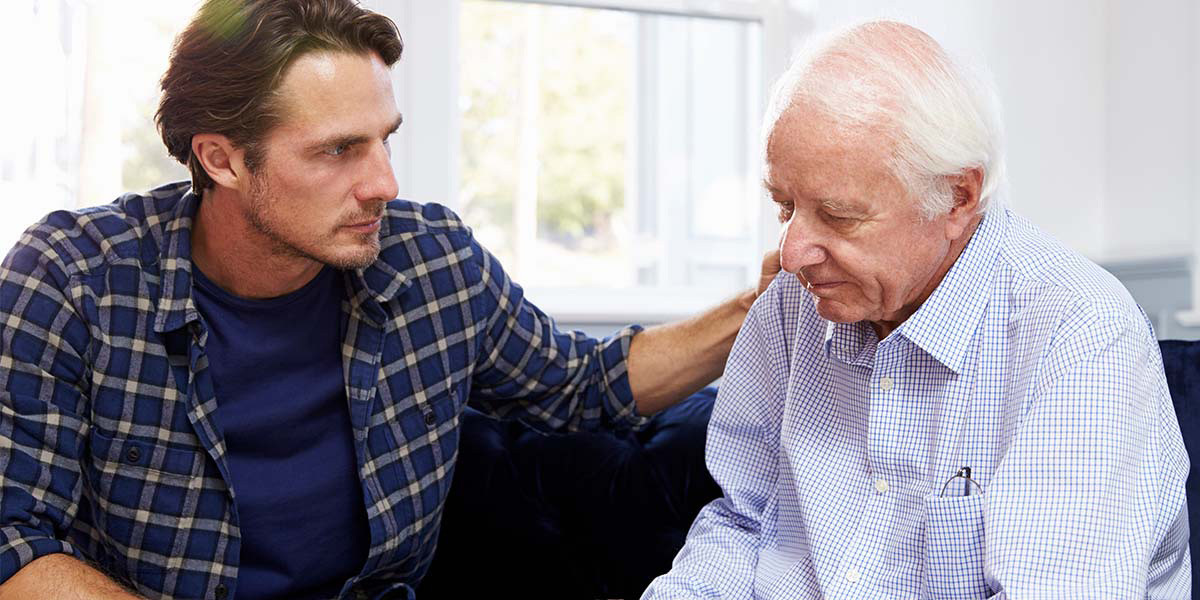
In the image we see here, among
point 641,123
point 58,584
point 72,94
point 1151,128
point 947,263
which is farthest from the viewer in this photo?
point 641,123

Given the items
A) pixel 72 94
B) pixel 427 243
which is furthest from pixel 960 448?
pixel 72 94

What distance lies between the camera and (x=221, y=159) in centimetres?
170

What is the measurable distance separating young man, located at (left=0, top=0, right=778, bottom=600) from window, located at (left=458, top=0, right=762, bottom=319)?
169cm

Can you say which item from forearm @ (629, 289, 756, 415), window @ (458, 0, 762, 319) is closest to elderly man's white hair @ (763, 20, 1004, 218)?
forearm @ (629, 289, 756, 415)

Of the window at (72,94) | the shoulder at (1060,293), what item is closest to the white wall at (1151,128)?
the shoulder at (1060,293)

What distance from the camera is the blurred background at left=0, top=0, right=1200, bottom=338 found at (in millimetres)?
2449

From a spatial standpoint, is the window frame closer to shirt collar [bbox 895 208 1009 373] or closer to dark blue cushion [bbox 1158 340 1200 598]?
dark blue cushion [bbox 1158 340 1200 598]

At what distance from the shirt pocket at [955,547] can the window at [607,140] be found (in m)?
A: 2.04

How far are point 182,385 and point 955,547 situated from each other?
1.03m

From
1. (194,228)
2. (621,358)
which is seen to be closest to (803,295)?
(621,358)

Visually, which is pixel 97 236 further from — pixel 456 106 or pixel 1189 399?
pixel 1189 399

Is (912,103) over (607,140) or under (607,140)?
over

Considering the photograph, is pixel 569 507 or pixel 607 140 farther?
pixel 607 140

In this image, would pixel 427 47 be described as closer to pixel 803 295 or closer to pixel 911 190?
pixel 803 295
